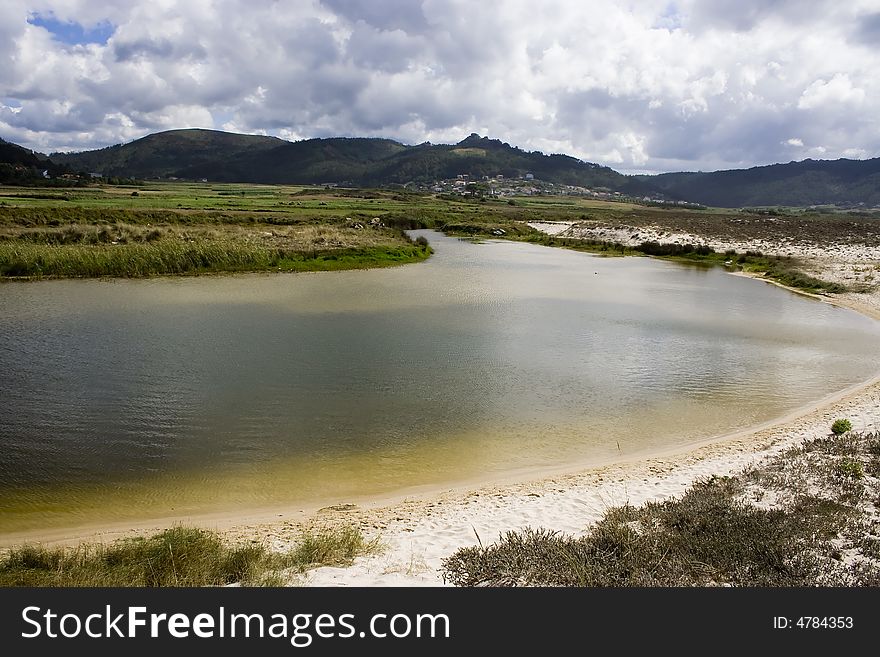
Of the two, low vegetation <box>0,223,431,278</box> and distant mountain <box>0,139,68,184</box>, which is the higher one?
distant mountain <box>0,139,68,184</box>

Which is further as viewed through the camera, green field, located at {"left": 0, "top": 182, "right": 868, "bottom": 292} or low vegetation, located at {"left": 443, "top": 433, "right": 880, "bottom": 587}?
green field, located at {"left": 0, "top": 182, "right": 868, "bottom": 292}

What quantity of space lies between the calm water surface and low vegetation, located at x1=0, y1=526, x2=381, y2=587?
6.55 feet

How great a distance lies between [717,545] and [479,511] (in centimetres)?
398

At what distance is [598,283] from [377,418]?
3012cm

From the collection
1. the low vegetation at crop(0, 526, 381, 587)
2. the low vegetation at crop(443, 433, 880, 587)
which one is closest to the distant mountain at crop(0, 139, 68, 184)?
the low vegetation at crop(0, 526, 381, 587)

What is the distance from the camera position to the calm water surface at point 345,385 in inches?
466

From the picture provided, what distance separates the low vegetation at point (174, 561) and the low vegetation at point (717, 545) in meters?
1.94

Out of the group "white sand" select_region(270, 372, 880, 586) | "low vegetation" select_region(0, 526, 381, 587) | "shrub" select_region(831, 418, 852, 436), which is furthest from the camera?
"shrub" select_region(831, 418, 852, 436)

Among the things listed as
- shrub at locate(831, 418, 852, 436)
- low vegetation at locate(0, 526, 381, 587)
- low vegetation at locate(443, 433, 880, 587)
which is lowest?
low vegetation at locate(0, 526, 381, 587)

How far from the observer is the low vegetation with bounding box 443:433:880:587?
7.41 meters

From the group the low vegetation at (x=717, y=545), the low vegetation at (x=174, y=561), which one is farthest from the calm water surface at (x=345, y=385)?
the low vegetation at (x=717, y=545)

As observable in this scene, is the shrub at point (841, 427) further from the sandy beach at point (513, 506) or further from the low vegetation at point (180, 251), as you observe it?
the low vegetation at point (180, 251)

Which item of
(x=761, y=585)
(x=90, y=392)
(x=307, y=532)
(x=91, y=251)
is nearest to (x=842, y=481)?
(x=761, y=585)

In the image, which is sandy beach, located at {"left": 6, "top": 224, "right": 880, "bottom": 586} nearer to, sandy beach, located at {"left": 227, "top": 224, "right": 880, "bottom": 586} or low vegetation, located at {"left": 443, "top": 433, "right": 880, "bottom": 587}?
sandy beach, located at {"left": 227, "top": 224, "right": 880, "bottom": 586}
